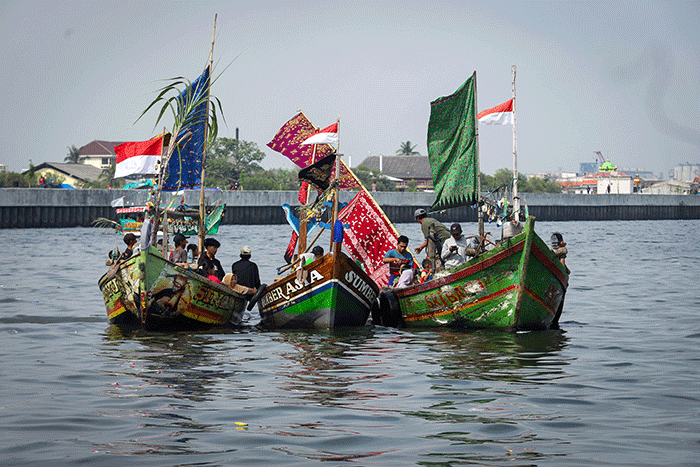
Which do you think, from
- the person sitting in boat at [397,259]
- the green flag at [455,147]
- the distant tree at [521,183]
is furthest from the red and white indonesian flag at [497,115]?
the distant tree at [521,183]

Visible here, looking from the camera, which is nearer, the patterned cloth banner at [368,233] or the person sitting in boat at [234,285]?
the person sitting in boat at [234,285]

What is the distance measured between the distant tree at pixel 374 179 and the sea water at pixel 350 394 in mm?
113502

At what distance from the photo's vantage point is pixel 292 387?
11750 mm

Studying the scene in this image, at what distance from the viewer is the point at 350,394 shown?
1125 cm

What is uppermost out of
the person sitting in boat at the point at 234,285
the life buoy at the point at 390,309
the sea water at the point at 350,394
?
the person sitting in boat at the point at 234,285

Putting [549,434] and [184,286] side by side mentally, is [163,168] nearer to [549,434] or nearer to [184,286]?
[184,286]

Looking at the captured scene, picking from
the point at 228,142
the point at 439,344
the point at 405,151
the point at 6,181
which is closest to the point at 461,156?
the point at 439,344

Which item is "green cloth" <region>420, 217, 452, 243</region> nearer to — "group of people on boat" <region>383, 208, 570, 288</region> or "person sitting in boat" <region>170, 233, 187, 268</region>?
"group of people on boat" <region>383, 208, 570, 288</region>

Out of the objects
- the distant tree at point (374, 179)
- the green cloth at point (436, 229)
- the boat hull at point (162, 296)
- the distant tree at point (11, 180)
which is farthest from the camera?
the distant tree at point (374, 179)

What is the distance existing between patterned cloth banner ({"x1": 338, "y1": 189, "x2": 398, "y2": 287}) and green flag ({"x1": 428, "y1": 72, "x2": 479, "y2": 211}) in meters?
2.28

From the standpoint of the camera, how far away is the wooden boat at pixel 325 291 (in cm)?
1680

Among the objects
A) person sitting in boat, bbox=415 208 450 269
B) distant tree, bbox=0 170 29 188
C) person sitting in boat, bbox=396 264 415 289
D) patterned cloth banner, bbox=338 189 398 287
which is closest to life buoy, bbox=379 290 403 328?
person sitting in boat, bbox=396 264 415 289

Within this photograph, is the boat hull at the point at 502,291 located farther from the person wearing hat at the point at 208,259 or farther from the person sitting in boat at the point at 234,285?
the person wearing hat at the point at 208,259

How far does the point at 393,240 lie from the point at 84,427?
40.3 ft
